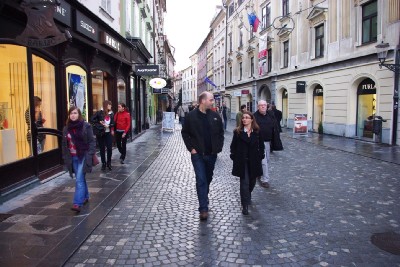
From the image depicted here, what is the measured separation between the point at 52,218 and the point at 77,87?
548cm

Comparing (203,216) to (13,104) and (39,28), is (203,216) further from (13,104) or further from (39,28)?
(13,104)

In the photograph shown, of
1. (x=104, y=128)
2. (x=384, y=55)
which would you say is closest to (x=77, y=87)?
(x=104, y=128)

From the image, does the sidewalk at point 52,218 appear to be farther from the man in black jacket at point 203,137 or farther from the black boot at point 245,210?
the black boot at point 245,210

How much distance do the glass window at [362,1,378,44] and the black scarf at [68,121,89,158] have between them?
14.4 meters

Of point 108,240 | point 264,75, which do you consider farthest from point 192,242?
point 264,75

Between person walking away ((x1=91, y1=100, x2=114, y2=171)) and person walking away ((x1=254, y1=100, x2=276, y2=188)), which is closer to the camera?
person walking away ((x1=254, y1=100, x2=276, y2=188))

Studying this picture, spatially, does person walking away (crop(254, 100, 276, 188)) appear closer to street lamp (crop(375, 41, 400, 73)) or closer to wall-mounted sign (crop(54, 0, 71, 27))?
wall-mounted sign (crop(54, 0, 71, 27))

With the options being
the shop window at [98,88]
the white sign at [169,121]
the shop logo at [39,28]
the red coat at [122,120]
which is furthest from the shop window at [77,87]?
the white sign at [169,121]

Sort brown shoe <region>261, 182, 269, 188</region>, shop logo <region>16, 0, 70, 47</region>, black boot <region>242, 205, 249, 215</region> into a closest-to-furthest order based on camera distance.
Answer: black boot <region>242, 205, 249, 215</region>, shop logo <region>16, 0, 70, 47</region>, brown shoe <region>261, 182, 269, 188</region>

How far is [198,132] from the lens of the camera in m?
4.97

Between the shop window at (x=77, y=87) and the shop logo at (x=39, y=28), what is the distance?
137 inches

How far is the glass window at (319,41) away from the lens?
66.0 ft

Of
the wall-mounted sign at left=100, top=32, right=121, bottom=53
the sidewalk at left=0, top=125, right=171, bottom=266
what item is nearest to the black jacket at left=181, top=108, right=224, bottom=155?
the sidewalk at left=0, top=125, right=171, bottom=266

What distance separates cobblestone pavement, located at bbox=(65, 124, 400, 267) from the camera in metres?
3.83
